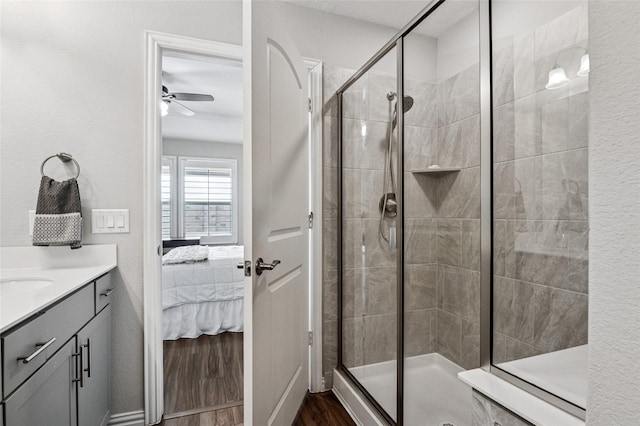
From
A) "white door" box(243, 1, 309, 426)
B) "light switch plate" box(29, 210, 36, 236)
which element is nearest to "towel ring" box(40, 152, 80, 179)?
"light switch plate" box(29, 210, 36, 236)

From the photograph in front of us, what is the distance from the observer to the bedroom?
2162mm

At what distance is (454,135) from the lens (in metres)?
1.55

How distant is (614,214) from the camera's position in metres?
0.49

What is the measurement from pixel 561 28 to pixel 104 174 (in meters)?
2.07

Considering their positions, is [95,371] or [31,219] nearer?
[95,371]

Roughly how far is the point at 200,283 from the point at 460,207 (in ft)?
7.88

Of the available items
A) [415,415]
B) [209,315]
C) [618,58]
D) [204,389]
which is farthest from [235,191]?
[618,58]

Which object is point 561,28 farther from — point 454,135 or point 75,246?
point 75,246

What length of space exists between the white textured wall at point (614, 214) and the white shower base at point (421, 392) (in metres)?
1.09

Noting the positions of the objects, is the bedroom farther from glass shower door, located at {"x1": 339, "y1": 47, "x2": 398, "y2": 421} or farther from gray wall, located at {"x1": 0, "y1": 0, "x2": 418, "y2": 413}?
glass shower door, located at {"x1": 339, "y1": 47, "x2": 398, "y2": 421}

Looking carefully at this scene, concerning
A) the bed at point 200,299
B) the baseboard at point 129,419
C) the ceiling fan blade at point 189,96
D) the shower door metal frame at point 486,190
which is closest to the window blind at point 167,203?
the ceiling fan blade at point 189,96

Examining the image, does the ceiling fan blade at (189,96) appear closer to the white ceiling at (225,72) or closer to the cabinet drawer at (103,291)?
the white ceiling at (225,72)

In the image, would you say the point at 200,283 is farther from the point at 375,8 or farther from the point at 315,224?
the point at 375,8

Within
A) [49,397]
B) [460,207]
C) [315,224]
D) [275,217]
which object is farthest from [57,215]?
[460,207]
